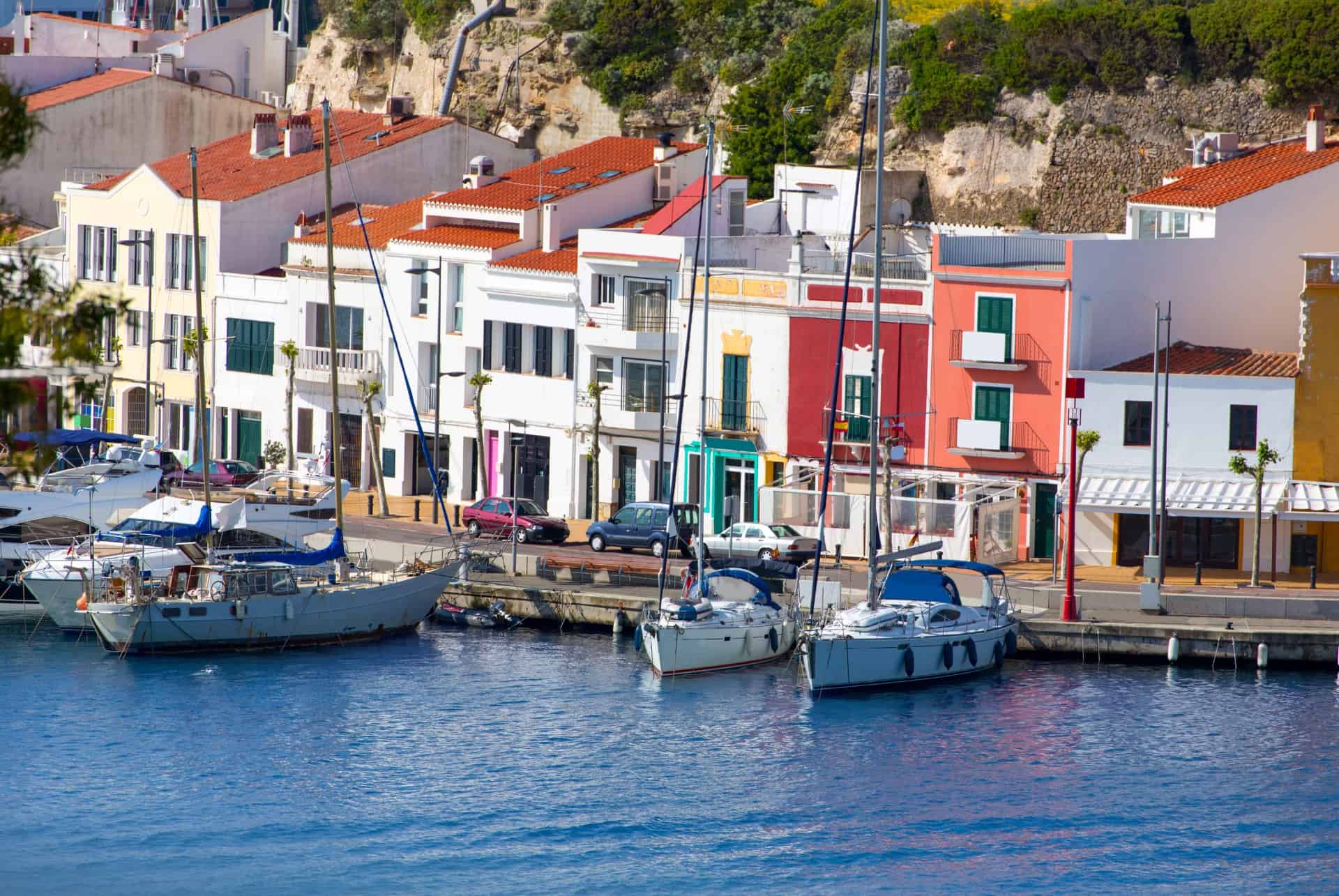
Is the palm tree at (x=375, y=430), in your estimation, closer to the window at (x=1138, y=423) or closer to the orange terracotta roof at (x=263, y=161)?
the orange terracotta roof at (x=263, y=161)

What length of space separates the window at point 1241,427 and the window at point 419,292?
23.7 metres

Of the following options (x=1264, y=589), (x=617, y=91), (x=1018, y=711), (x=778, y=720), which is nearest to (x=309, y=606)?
(x=778, y=720)

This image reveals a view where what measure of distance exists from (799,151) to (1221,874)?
40.1m

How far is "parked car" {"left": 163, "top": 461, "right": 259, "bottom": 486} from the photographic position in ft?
204

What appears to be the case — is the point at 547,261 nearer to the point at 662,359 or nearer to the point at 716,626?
the point at 662,359

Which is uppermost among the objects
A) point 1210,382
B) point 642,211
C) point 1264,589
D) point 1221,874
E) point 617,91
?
point 617,91

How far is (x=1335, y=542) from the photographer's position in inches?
2020

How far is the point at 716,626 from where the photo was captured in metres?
46.6

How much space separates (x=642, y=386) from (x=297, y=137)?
68.4ft

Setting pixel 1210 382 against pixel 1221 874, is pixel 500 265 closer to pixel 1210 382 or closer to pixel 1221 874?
pixel 1210 382

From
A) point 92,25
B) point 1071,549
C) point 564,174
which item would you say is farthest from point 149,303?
point 1071,549

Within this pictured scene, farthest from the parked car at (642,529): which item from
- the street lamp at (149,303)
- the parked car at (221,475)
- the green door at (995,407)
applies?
the street lamp at (149,303)

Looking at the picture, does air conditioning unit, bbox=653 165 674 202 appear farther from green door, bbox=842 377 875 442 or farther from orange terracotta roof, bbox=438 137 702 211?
green door, bbox=842 377 875 442

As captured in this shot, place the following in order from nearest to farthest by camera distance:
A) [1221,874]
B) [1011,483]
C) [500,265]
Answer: [1221,874] < [1011,483] < [500,265]
